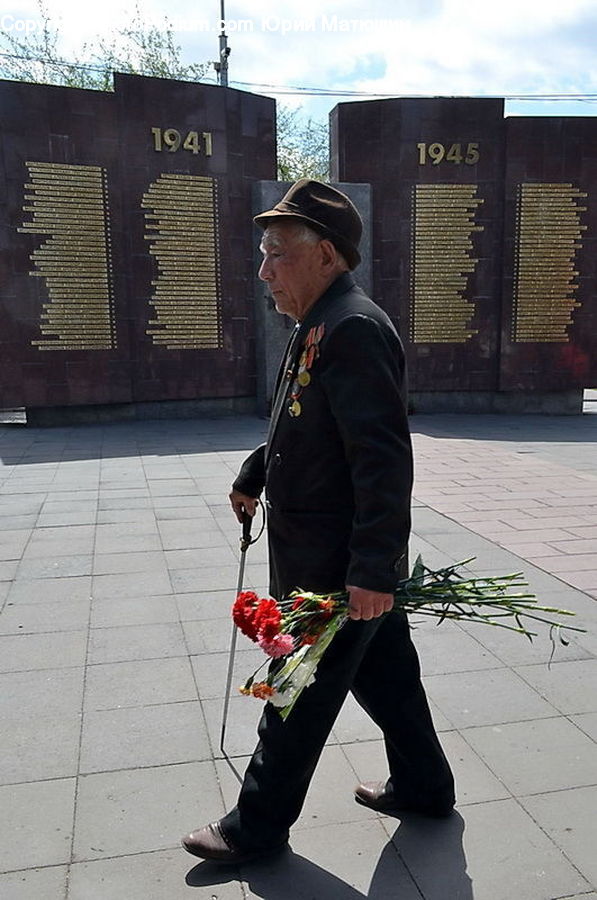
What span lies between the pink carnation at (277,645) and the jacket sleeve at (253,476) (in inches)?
29.5

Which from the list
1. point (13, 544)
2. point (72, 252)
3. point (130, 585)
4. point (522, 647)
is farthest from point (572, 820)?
point (72, 252)

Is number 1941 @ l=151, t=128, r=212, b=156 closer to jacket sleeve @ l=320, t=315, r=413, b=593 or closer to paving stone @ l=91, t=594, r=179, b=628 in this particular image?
paving stone @ l=91, t=594, r=179, b=628

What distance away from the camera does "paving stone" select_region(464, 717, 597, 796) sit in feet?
7.72

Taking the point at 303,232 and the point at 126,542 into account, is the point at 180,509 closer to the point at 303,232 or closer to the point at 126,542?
the point at 126,542

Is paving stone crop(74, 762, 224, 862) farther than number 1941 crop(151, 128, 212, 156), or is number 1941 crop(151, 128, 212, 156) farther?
number 1941 crop(151, 128, 212, 156)

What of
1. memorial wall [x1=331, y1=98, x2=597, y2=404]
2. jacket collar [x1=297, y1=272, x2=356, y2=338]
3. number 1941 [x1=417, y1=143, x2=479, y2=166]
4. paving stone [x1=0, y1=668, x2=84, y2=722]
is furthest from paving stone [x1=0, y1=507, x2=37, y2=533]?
number 1941 [x1=417, y1=143, x2=479, y2=166]

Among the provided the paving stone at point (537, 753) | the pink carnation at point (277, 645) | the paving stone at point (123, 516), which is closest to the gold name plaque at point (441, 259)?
the paving stone at point (123, 516)

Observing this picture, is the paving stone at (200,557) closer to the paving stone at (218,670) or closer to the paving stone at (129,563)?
the paving stone at (129,563)

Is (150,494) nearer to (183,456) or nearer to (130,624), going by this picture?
(183,456)

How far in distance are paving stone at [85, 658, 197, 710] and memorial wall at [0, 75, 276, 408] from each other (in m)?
7.84

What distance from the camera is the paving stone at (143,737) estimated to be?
2477 mm

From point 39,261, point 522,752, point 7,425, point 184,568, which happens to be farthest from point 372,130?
point 522,752

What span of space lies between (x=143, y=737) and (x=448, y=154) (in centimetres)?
1103

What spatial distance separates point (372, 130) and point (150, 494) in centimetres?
772
